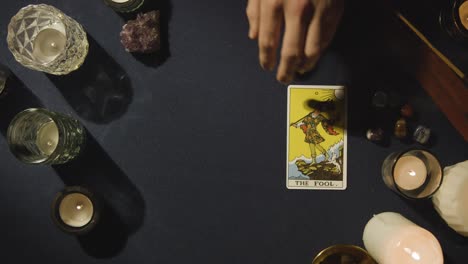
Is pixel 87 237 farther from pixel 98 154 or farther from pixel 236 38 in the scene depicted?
pixel 236 38

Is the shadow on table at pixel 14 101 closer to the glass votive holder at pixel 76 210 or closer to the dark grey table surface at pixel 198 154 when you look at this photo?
the dark grey table surface at pixel 198 154

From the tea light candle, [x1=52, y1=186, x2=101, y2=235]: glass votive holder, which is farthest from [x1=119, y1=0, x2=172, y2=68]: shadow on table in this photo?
the tea light candle

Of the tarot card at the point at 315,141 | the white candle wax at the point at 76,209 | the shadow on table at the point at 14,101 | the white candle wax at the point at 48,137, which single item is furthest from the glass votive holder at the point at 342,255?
the shadow on table at the point at 14,101

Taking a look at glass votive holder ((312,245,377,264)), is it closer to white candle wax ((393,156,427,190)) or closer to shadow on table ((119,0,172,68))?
white candle wax ((393,156,427,190))

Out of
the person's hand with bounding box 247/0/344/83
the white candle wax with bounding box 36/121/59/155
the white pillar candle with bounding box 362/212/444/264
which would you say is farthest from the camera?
the white candle wax with bounding box 36/121/59/155

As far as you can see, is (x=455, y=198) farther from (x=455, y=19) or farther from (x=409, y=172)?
(x=455, y=19)

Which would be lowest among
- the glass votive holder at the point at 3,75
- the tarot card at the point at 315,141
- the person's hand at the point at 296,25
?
the tarot card at the point at 315,141

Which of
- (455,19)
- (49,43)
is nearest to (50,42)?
(49,43)
